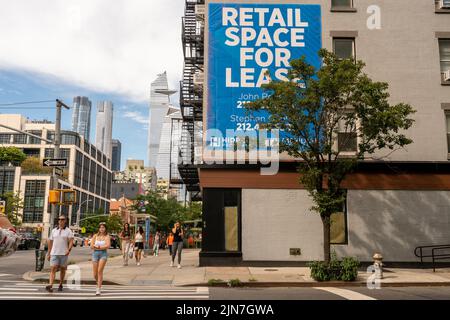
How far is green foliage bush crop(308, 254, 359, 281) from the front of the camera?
14602 mm

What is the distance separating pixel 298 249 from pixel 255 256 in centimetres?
192

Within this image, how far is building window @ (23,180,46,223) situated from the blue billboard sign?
92944mm

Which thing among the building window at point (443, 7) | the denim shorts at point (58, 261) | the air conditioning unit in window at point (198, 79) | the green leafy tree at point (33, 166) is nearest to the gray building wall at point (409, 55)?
the building window at point (443, 7)

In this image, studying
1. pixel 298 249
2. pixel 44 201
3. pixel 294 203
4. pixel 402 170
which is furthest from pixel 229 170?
pixel 44 201

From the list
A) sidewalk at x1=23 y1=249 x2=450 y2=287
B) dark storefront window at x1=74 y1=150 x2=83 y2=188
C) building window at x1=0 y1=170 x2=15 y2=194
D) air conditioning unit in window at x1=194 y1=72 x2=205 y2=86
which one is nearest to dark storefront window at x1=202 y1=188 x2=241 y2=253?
sidewalk at x1=23 y1=249 x2=450 y2=287

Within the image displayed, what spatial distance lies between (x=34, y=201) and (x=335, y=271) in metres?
101

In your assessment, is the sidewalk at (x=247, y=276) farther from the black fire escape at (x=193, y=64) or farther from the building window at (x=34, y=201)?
the building window at (x=34, y=201)

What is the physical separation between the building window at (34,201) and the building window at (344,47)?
95.6 meters

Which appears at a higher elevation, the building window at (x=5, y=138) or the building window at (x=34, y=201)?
the building window at (x=5, y=138)

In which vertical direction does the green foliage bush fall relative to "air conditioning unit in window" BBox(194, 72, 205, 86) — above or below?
below

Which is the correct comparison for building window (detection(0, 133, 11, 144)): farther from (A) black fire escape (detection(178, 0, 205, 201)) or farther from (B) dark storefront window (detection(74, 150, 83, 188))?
(A) black fire escape (detection(178, 0, 205, 201))

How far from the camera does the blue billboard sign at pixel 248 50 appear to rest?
66.8 ft
